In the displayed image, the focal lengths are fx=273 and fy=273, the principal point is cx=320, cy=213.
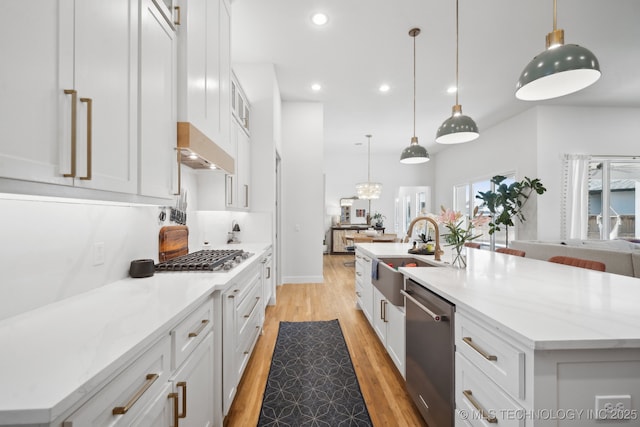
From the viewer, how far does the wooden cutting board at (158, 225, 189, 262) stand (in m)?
2.00

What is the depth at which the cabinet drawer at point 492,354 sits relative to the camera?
867 millimetres

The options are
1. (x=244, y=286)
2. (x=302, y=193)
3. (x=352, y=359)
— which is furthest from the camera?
(x=302, y=193)

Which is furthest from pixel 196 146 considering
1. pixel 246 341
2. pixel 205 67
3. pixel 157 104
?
pixel 246 341

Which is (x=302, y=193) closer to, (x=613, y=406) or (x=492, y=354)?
(x=492, y=354)

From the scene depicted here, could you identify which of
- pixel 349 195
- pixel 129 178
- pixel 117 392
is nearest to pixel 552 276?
pixel 117 392

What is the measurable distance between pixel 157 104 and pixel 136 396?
1277 mm

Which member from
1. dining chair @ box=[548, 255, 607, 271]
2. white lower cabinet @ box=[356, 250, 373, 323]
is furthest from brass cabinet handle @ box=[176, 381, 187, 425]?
dining chair @ box=[548, 255, 607, 271]

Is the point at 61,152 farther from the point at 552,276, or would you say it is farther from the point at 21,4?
the point at 552,276

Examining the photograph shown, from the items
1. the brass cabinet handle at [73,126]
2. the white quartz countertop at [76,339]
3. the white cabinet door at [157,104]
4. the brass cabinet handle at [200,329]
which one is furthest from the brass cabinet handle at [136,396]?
the white cabinet door at [157,104]

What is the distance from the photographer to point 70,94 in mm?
868

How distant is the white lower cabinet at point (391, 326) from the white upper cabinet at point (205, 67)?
1910 millimetres

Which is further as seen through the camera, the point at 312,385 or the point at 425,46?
the point at 425,46

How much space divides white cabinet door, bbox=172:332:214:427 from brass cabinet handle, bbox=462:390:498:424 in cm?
114

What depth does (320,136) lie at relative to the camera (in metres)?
4.98
